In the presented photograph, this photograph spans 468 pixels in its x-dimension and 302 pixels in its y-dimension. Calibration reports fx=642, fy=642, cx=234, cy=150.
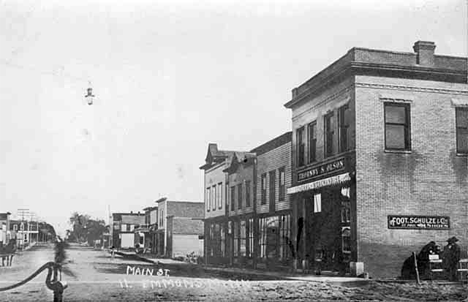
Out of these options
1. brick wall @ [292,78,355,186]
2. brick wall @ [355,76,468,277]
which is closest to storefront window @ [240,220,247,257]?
brick wall @ [292,78,355,186]

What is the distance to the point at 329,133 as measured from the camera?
2672cm

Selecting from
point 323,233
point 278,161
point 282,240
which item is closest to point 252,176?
point 278,161

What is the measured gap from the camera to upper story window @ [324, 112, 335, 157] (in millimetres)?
26484

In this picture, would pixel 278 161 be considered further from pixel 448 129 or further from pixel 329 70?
pixel 448 129

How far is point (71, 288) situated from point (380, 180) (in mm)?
11849

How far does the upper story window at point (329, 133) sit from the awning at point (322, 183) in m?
1.39

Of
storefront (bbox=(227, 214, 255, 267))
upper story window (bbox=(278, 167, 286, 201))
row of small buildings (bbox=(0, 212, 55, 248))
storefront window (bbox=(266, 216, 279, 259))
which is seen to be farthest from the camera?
upper story window (bbox=(278, 167, 286, 201))

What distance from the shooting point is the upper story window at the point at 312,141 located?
2789cm

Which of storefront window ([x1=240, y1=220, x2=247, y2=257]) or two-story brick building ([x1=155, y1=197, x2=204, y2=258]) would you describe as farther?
two-story brick building ([x1=155, y1=197, x2=204, y2=258])

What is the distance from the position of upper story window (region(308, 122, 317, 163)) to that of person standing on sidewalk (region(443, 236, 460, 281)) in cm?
681

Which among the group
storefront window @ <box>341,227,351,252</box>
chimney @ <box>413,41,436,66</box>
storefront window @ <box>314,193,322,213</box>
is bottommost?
storefront window @ <box>341,227,351,252</box>

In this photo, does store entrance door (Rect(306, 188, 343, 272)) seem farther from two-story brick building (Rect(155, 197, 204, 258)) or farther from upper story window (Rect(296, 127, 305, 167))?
two-story brick building (Rect(155, 197, 204, 258))

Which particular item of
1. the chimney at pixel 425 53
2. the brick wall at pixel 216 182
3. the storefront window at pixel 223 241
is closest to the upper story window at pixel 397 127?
the chimney at pixel 425 53

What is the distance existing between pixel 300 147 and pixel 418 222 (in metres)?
7.03
